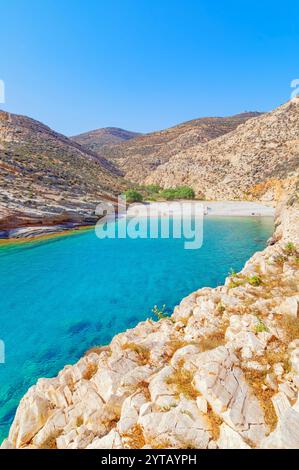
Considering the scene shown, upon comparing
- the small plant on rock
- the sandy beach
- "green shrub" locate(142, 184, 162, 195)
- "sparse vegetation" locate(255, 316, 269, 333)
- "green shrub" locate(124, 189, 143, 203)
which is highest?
"green shrub" locate(142, 184, 162, 195)

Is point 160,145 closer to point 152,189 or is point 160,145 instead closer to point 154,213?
point 152,189

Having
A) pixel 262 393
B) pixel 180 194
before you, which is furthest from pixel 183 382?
pixel 180 194

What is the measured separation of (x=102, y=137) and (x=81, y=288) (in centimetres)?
16469

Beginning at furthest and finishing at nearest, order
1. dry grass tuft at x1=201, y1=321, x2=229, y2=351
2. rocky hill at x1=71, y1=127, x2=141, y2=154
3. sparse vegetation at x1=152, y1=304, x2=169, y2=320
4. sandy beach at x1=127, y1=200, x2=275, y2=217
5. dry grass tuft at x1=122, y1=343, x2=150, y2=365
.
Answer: rocky hill at x1=71, y1=127, x2=141, y2=154, sandy beach at x1=127, y1=200, x2=275, y2=217, sparse vegetation at x1=152, y1=304, x2=169, y2=320, dry grass tuft at x1=122, y1=343, x2=150, y2=365, dry grass tuft at x1=201, y1=321, x2=229, y2=351

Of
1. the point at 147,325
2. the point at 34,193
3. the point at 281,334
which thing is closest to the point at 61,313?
the point at 147,325

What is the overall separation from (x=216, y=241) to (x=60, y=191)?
30.8 metres

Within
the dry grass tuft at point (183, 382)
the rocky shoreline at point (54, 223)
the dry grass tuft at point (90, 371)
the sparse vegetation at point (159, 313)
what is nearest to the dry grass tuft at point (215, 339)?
the dry grass tuft at point (183, 382)

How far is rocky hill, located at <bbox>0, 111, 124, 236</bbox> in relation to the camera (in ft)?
120

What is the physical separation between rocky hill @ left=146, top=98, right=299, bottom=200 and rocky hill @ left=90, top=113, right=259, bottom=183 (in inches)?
601

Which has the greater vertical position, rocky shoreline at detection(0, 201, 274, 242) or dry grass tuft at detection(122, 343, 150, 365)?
rocky shoreline at detection(0, 201, 274, 242)

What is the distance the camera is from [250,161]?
2768 inches

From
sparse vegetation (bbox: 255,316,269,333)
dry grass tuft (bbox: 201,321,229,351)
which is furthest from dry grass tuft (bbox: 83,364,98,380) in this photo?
sparse vegetation (bbox: 255,316,269,333)

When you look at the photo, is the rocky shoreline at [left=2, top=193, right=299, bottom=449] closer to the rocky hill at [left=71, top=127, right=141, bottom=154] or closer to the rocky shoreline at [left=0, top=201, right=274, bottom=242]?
the rocky shoreline at [left=0, top=201, right=274, bottom=242]
